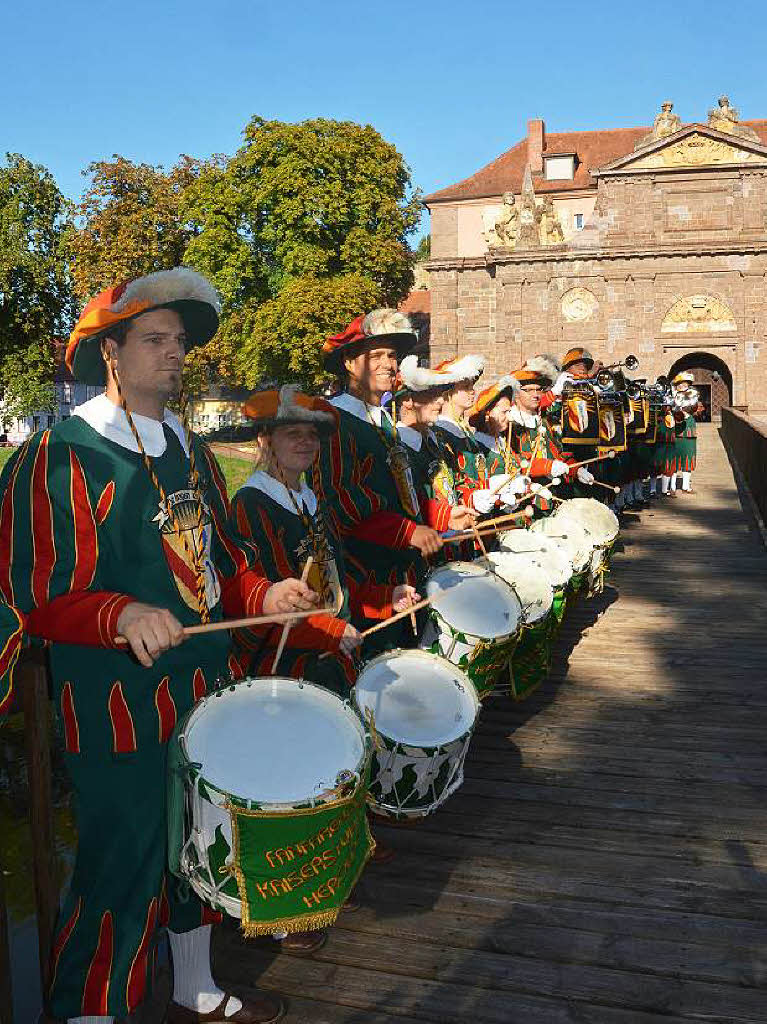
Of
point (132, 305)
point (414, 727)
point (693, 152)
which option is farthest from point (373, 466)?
point (693, 152)

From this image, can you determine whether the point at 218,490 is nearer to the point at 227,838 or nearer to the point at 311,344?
the point at 227,838

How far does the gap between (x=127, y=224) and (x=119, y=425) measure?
38.4m

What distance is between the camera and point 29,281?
40.3m

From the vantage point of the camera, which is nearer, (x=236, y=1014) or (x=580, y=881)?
(x=236, y=1014)

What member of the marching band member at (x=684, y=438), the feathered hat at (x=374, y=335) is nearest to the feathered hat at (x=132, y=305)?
the feathered hat at (x=374, y=335)

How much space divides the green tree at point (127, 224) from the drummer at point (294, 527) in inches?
1421

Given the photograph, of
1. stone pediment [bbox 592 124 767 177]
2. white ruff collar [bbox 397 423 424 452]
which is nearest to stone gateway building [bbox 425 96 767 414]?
stone pediment [bbox 592 124 767 177]

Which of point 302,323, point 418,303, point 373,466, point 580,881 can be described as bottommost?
point 580,881

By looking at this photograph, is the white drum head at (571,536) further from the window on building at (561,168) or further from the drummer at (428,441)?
the window on building at (561,168)

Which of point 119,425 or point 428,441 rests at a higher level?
point 119,425

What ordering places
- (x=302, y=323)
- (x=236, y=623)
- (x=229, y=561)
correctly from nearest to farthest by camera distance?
(x=236, y=623) → (x=229, y=561) → (x=302, y=323)

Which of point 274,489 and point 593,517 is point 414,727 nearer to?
point 274,489

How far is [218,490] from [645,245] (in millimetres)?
37719

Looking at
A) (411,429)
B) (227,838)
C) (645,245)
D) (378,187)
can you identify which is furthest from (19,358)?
(227,838)
